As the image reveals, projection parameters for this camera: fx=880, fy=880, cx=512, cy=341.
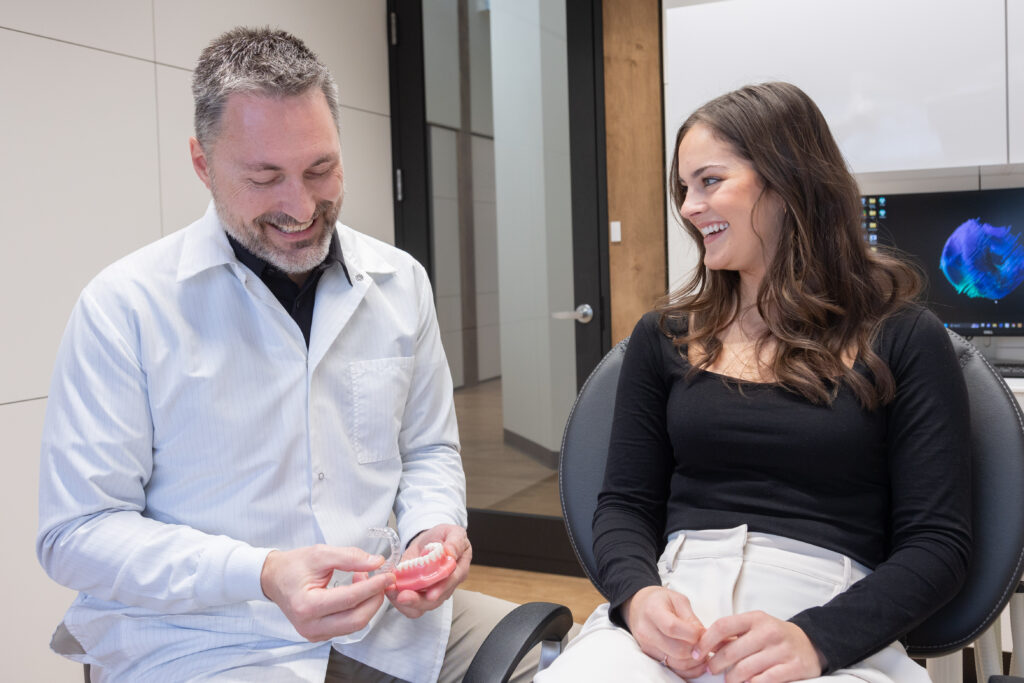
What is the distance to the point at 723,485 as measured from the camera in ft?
4.66

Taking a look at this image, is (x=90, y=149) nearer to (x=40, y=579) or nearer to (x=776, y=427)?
(x=40, y=579)

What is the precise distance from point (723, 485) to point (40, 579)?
2084 mm

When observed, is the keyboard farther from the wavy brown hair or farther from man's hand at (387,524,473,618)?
man's hand at (387,524,473,618)

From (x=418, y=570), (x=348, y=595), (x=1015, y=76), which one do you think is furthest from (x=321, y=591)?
(x=1015, y=76)

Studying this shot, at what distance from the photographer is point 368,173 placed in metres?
4.00

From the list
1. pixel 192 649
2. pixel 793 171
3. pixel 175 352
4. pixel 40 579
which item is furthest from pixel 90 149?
pixel 793 171

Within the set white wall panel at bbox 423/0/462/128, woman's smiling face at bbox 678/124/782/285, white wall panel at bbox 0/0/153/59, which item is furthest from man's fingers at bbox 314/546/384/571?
white wall panel at bbox 423/0/462/128

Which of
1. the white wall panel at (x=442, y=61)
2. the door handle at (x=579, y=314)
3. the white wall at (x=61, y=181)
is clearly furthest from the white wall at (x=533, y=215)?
the white wall at (x=61, y=181)

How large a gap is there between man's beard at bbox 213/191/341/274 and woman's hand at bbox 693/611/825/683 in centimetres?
86

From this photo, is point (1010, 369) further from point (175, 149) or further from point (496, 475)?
point (175, 149)

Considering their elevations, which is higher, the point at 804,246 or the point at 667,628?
the point at 804,246

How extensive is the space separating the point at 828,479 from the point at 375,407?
75 centimetres

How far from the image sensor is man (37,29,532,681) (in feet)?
4.21

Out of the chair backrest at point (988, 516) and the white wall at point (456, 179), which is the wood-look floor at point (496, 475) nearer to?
the white wall at point (456, 179)
